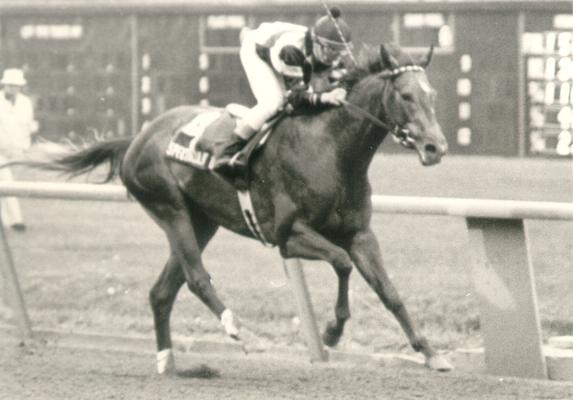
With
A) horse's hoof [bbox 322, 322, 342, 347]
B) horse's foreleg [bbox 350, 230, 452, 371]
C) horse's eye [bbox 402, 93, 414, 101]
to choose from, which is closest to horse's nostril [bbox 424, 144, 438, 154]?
horse's eye [bbox 402, 93, 414, 101]

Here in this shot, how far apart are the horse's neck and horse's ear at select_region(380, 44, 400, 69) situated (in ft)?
0.55

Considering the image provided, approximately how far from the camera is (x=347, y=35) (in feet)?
22.4

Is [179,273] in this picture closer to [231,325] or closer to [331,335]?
[231,325]

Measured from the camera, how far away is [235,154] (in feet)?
23.3

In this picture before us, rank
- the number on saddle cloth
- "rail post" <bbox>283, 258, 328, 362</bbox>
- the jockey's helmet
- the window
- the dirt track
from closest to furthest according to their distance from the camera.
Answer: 1. the dirt track
2. the jockey's helmet
3. the number on saddle cloth
4. "rail post" <bbox>283, 258, 328, 362</bbox>
5. the window

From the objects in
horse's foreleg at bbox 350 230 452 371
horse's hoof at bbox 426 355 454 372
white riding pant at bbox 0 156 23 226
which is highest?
horse's foreleg at bbox 350 230 452 371

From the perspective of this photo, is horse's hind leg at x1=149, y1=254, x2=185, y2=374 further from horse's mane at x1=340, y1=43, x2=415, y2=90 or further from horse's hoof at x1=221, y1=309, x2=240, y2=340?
horse's mane at x1=340, y1=43, x2=415, y2=90

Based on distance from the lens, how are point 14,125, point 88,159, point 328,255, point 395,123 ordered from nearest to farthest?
point 395,123
point 328,255
point 88,159
point 14,125

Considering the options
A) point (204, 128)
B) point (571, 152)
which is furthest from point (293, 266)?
point (571, 152)

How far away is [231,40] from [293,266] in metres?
3.31

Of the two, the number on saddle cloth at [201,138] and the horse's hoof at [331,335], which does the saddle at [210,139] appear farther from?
the horse's hoof at [331,335]

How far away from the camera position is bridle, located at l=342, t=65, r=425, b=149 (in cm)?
639

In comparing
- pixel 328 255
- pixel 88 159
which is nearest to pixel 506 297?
pixel 328 255

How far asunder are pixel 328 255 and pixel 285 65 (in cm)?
104
